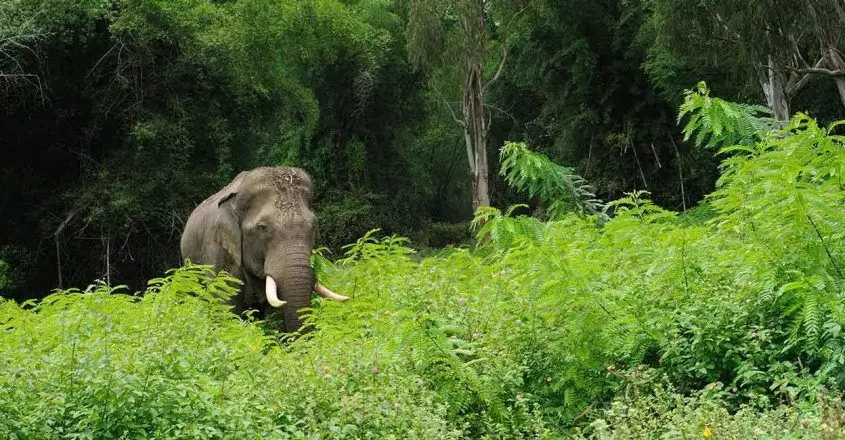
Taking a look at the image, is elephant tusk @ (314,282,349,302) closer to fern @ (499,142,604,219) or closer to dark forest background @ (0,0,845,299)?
fern @ (499,142,604,219)

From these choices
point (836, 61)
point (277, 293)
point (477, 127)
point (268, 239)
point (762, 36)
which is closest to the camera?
point (277, 293)

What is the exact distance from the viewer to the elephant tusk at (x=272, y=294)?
12.7 meters

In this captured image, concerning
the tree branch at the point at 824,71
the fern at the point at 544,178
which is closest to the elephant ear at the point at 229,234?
the fern at the point at 544,178

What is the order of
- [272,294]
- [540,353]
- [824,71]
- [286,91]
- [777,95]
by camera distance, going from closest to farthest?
[540,353] → [272,294] → [824,71] → [777,95] → [286,91]

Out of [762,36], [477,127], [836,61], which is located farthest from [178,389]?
[477,127]

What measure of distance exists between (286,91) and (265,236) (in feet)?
43.8

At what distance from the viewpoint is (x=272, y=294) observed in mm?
12820

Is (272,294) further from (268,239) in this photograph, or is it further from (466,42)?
(466,42)

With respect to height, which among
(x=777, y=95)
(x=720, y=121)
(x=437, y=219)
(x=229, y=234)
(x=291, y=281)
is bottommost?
(x=437, y=219)

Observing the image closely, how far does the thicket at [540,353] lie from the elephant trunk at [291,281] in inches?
154

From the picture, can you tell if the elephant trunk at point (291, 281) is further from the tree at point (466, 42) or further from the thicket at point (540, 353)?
the tree at point (466, 42)

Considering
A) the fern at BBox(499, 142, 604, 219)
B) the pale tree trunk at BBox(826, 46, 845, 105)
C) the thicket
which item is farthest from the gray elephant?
the pale tree trunk at BBox(826, 46, 845, 105)

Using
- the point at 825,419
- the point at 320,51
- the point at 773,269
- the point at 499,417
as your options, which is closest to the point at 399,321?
the point at 499,417

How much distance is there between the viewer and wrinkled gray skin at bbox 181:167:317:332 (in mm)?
12914
